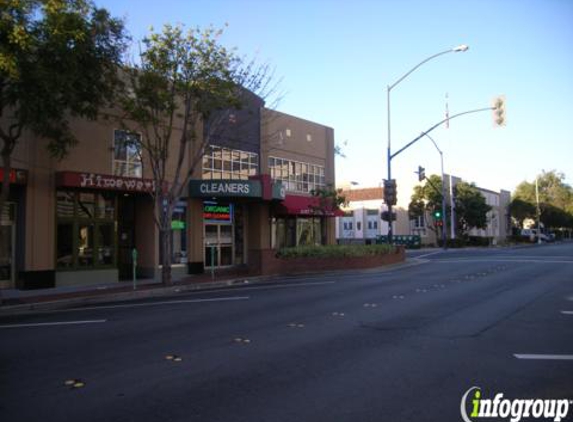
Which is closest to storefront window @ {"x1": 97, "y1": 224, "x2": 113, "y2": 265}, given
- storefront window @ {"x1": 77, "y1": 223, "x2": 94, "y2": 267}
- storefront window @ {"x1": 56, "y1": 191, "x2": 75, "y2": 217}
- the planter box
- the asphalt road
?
storefront window @ {"x1": 77, "y1": 223, "x2": 94, "y2": 267}

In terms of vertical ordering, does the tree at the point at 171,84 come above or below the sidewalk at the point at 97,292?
above

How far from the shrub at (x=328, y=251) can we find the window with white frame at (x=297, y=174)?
16.9 feet

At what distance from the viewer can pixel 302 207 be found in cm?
2895

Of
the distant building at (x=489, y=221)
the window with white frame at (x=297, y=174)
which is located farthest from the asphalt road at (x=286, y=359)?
the distant building at (x=489, y=221)

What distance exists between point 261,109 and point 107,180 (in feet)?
37.2

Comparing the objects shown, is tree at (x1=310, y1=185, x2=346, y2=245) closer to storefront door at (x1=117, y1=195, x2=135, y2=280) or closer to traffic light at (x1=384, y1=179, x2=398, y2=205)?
traffic light at (x1=384, y1=179, x2=398, y2=205)

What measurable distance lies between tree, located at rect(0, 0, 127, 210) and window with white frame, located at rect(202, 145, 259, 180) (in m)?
9.51

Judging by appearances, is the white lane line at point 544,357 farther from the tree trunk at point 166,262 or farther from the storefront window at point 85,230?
the storefront window at point 85,230

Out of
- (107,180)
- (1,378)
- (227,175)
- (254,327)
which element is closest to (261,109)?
(227,175)

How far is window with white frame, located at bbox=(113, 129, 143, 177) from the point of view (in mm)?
21062

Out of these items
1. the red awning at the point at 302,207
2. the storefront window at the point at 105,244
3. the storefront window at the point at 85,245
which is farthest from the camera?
the red awning at the point at 302,207

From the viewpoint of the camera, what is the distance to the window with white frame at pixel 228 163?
2557 cm

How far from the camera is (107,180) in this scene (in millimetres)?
19391

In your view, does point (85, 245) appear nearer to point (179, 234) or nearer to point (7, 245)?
point (7, 245)
